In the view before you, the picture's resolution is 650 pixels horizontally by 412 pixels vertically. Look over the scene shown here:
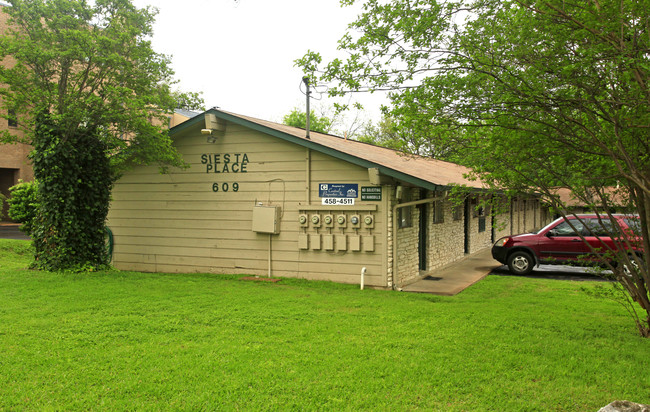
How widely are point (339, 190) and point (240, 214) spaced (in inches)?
106

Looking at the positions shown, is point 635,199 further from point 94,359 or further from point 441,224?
point 441,224

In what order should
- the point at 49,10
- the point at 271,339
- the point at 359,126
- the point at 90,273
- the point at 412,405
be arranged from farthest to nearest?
the point at 359,126 → the point at 90,273 → the point at 49,10 → the point at 271,339 → the point at 412,405

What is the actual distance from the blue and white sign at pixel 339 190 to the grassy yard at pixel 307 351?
92.4 inches

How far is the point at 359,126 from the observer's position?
46438mm

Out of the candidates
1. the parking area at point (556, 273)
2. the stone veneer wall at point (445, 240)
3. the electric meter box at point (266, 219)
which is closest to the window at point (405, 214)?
the stone veneer wall at point (445, 240)

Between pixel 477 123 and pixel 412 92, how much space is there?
0.95m

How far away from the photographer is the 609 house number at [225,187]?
11.8m

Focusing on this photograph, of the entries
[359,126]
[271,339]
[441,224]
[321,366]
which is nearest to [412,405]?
[321,366]

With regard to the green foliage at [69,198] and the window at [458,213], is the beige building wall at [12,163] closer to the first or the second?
the green foliage at [69,198]

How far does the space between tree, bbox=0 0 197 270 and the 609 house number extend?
3.55 feet

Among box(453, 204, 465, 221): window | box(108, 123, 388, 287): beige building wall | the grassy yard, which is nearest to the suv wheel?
box(453, 204, 465, 221): window

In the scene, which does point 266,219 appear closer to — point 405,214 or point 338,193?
point 338,193

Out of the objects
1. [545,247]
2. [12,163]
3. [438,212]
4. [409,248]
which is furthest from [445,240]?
[12,163]

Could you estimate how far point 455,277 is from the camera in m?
12.2
